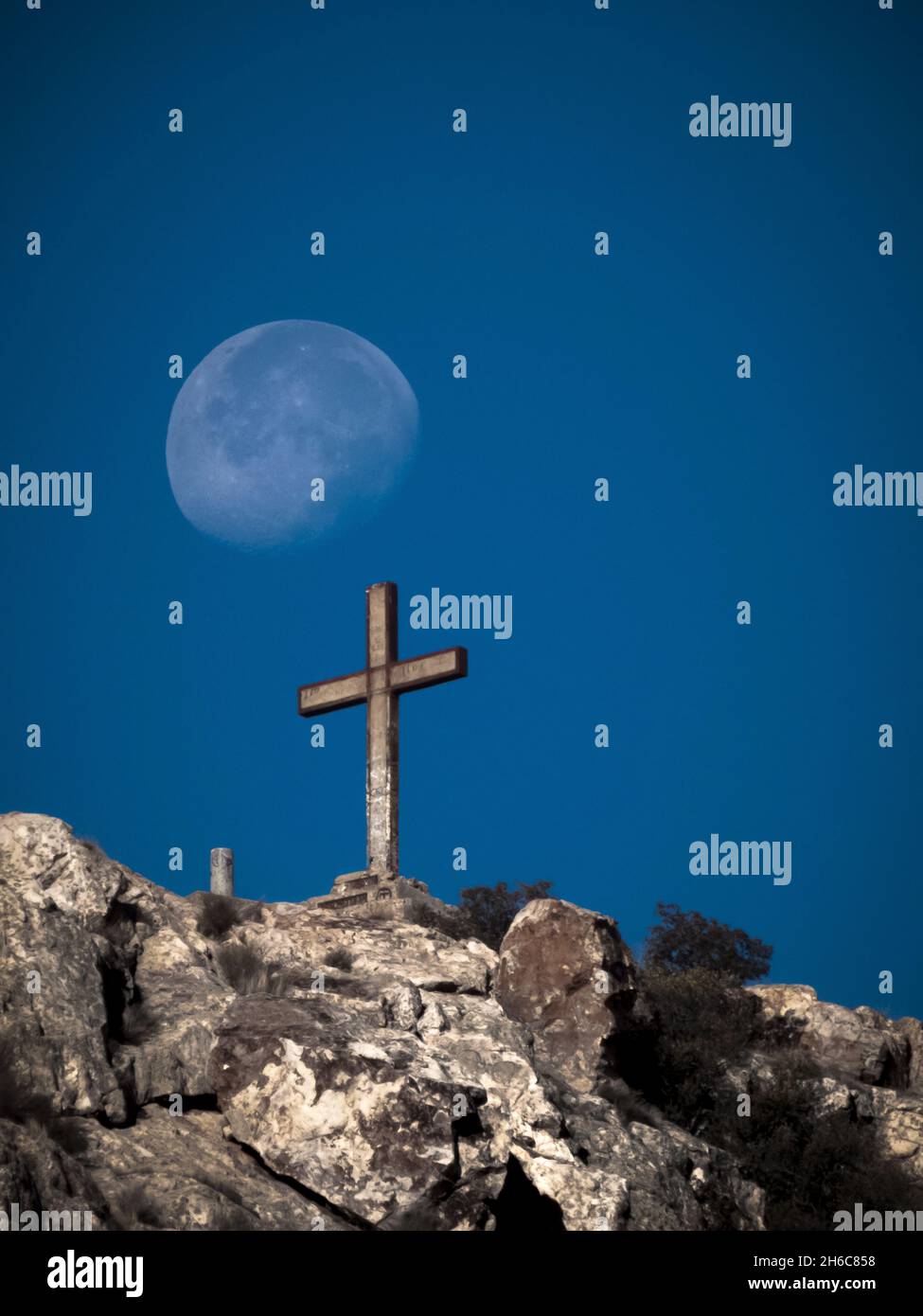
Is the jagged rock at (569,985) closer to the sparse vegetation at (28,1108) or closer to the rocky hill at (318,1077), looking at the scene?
the rocky hill at (318,1077)

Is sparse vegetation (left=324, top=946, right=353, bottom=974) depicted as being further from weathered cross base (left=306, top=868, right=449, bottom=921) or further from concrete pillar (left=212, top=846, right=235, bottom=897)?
concrete pillar (left=212, top=846, right=235, bottom=897)

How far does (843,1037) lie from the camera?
84.7 ft

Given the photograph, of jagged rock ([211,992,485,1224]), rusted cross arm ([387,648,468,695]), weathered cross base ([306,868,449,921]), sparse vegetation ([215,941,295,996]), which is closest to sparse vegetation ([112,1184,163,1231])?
jagged rock ([211,992,485,1224])

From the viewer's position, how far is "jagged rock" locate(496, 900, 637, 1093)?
21.6 m

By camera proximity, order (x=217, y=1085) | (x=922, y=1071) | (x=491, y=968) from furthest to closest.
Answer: (x=922, y=1071) → (x=491, y=968) → (x=217, y=1085)

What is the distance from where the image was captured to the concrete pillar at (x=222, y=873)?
94.1 ft

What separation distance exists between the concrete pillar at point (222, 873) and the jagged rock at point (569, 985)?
303 inches

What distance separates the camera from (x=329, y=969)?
2217cm

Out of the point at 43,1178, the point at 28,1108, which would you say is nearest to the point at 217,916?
the point at 28,1108

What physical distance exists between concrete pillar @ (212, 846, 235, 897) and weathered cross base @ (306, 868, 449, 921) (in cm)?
159

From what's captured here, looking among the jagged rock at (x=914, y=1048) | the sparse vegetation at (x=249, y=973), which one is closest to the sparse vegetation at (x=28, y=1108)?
the sparse vegetation at (x=249, y=973)
